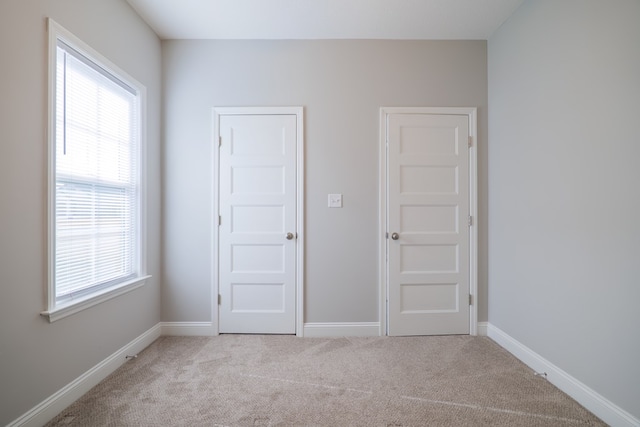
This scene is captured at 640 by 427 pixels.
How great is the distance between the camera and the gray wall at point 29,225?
1.41m

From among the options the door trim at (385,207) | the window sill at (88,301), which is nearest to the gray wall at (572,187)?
the door trim at (385,207)

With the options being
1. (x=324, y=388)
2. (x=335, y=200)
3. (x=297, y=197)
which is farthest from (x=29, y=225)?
(x=335, y=200)

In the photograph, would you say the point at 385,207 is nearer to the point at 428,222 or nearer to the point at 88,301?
the point at 428,222

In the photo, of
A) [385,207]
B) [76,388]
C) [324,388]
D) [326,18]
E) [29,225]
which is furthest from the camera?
[385,207]

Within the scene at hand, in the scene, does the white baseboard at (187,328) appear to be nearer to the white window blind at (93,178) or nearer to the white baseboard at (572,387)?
the white window blind at (93,178)

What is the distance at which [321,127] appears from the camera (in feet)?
8.98

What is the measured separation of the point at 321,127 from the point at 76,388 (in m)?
2.57

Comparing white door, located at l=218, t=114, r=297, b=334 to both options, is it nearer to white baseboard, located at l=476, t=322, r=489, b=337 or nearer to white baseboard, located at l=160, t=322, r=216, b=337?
white baseboard, located at l=160, t=322, r=216, b=337

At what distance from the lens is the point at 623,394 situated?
1.55 metres

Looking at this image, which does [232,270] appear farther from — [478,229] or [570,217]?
[570,217]

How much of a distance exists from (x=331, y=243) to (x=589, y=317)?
183 cm

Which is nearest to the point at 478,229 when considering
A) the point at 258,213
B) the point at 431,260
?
the point at 431,260

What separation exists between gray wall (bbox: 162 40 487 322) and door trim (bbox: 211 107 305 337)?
0.05 meters

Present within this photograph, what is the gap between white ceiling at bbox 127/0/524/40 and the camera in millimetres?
2258
